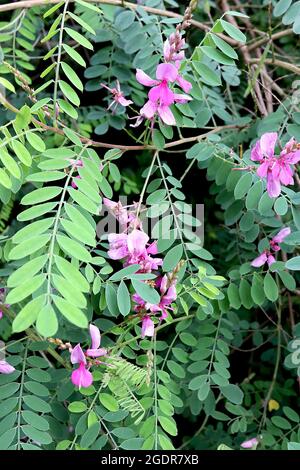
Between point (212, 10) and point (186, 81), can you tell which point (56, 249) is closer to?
point (186, 81)

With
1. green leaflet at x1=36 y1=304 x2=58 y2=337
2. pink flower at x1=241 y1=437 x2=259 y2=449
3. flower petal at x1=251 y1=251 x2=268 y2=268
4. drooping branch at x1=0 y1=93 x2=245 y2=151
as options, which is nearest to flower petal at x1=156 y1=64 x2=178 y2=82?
drooping branch at x1=0 y1=93 x2=245 y2=151

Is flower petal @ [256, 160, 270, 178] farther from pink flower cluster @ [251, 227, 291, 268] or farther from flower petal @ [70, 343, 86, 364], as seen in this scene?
flower petal @ [70, 343, 86, 364]

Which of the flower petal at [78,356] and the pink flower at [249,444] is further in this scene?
the pink flower at [249,444]

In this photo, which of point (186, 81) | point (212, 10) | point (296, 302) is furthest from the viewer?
point (212, 10)

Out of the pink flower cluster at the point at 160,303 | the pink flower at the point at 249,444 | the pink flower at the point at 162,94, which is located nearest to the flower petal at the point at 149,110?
the pink flower at the point at 162,94

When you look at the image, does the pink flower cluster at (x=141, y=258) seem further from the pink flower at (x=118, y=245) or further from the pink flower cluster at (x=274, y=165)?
the pink flower cluster at (x=274, y=165)

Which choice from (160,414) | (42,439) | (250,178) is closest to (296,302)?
(250,178)

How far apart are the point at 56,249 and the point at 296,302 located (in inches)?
35.4

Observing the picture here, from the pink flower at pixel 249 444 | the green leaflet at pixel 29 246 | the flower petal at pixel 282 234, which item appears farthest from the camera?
the pink flower at pixel 249 444

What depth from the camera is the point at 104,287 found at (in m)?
1.09

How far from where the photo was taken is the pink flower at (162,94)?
1.07 metres

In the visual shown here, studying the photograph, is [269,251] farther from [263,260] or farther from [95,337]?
[95,337]

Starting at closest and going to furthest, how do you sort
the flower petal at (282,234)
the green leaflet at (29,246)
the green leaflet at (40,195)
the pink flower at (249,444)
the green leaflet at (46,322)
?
the green leaflet at (46,322)
the green leaflet at (29,246)
the green leaflet at (40,195)
the flower petal at (282,234)
the pink flower at (249,444)

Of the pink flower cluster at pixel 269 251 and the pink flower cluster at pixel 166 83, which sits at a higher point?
the pink flower cluster at pixel 166 83
